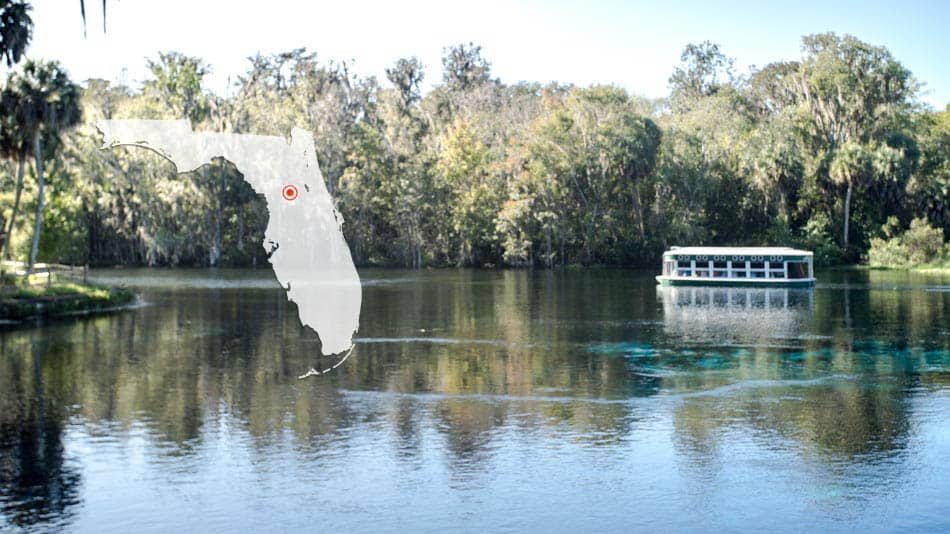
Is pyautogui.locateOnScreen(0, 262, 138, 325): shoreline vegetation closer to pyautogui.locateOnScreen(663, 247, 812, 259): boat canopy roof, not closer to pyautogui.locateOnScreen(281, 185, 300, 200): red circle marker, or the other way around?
pyautogui.locateOnScreen(281, 185, 300, 200): red circle marker

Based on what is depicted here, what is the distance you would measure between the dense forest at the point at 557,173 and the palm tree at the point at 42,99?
33012mm

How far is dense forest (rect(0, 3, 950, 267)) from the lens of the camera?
91.8 metres

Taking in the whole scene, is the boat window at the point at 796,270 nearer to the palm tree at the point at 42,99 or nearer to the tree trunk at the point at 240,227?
the palm tree at the point at 42,99

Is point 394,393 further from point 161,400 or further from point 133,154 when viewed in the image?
point 133,154

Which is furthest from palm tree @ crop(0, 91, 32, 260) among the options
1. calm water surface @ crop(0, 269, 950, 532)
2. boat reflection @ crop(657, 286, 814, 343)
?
boat reflection @ crop(657, 286, 814, 343)

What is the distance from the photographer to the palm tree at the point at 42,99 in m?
50.9

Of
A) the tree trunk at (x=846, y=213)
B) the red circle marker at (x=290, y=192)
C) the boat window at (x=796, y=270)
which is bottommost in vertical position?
the boat window at (x=796, y=270)

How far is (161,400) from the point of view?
1016 inches

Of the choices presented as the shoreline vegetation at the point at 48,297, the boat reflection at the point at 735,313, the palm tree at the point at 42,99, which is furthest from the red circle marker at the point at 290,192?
the palm tree at the point at 42,99

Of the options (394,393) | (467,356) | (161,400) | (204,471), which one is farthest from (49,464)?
(467,356)

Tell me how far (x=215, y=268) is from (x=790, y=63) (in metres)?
62.8

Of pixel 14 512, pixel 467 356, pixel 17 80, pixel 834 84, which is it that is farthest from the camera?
pixel 834 84

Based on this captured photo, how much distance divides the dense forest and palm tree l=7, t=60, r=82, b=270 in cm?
3301

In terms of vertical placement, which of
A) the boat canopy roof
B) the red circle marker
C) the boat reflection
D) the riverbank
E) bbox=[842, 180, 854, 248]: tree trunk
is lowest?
the boat reflection
